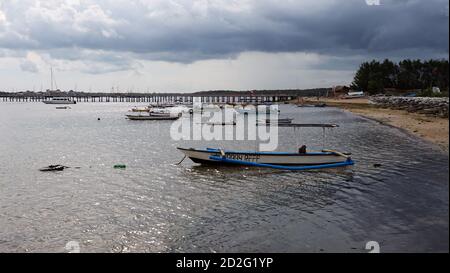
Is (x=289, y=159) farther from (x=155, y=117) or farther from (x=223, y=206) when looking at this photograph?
(x=155, y=117)

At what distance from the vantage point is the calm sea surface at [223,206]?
13.1 meters

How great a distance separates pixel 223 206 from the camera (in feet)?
57.8

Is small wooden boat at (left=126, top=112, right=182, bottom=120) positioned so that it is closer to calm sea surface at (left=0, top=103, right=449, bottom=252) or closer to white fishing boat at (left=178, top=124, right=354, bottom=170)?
calm sea surface at (left=0, top=103, right=449, bottom=252)

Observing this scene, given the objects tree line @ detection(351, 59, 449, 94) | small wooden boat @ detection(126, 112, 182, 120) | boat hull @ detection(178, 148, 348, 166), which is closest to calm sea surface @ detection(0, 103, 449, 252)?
boat hull @ detection(178, 148, 348, 166)

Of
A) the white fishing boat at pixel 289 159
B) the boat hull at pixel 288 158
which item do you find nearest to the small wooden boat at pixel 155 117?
the white fishing boat at pixel 289 159

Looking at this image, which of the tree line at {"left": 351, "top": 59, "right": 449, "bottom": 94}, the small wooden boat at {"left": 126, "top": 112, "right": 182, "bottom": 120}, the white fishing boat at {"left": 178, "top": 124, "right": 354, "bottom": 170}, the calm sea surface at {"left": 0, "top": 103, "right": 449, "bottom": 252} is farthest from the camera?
the tree line at {"left": 351, "top": 59, "right": 449, "bottom": 94}

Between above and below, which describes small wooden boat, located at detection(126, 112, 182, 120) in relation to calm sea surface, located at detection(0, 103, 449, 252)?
above

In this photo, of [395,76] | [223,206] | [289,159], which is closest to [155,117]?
[289,159]

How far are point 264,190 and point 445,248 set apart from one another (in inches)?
658

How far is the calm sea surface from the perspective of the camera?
1315 centimetres

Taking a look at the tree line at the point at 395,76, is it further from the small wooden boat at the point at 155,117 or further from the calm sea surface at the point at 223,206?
the calm sea surface at the point at 223,206

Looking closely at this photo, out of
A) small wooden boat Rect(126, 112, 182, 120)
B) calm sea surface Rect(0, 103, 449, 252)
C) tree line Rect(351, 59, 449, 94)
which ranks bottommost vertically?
calm sea surface Rect(0, 103, 449, 252)

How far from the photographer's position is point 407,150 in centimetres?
3186

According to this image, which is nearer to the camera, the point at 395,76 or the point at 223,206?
the point at 223,206
